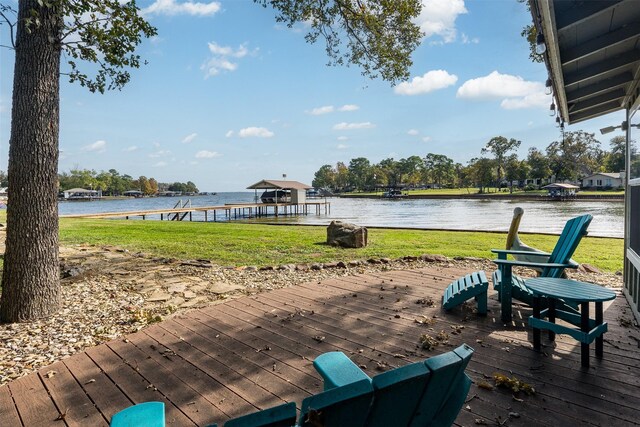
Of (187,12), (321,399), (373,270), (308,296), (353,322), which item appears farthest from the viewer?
(187,12)

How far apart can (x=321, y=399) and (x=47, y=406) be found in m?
2.26

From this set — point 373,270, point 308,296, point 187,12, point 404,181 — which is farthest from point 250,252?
point 404,181

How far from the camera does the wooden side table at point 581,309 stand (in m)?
2.51

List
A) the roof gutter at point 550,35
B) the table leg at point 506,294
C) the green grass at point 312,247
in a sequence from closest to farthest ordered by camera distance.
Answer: the roof gutter at point 550,35 < the table leg at point 506,294 < the green grass at point 312,247

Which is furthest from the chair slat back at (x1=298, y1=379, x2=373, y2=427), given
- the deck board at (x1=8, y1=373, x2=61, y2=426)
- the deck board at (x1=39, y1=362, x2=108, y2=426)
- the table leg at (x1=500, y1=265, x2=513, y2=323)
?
the table leg at (x1=500, y1=265, x2=513, y2=323)

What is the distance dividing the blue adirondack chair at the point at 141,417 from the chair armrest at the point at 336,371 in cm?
43

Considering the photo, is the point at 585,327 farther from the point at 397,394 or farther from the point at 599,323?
the point at 397,394

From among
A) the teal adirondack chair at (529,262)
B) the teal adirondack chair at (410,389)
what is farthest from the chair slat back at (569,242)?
the teal adirondack chair at (410,389)

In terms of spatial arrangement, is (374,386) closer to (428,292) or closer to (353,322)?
(353,322)

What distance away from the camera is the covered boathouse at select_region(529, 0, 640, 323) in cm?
269

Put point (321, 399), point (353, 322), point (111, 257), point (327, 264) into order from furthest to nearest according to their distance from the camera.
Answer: point (111, 257) → point (327, 264) → point (353, 322) → point (321, 399)

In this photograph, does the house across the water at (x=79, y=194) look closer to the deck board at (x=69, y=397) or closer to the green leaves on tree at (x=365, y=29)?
the green leaves on tree at (x=365, y=29)

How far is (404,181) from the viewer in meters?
102

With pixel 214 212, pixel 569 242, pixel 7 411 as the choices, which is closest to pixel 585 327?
pixel 569 242
